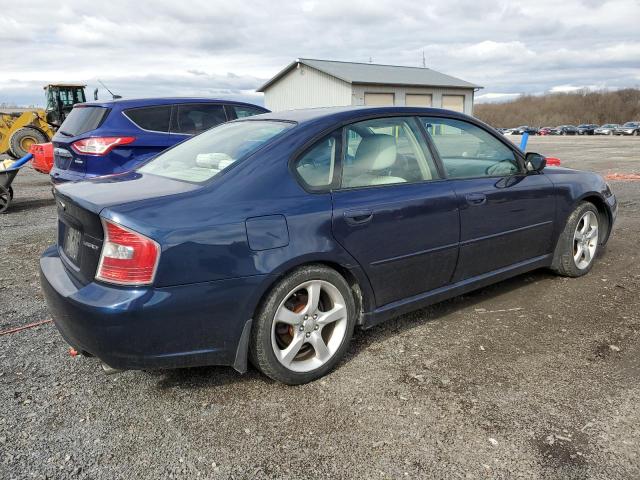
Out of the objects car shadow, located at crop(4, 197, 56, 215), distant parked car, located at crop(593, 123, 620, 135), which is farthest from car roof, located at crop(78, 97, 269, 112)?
distant parked car, located at crop(593, 123, 620, 135)

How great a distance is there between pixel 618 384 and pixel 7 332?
3.84 meters

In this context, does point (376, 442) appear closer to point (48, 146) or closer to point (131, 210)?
point (131, 210)

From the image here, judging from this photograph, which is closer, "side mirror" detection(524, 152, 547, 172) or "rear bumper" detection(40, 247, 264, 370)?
"rear bumper" detection(40, 247, 264, 370)

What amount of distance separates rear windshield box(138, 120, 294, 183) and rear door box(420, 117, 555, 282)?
1128 millimetres

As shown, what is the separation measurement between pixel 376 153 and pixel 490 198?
943 millimetres

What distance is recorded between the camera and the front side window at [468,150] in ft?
11.6

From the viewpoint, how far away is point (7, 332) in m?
3.58

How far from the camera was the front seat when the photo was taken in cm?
311

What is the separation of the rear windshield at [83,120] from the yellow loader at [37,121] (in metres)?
10.7

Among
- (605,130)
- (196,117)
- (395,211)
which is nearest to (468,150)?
(395,211)

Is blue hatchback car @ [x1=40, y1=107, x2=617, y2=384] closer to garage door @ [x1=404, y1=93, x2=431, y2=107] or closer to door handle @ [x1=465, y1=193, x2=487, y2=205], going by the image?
door handle @ [x1=465, y1=193, x2=487, y2=205]

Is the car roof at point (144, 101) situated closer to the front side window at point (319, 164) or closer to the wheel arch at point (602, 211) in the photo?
the front side window at point (319, 164)

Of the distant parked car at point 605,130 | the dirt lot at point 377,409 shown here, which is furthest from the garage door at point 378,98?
the distant parked car at point 605,130

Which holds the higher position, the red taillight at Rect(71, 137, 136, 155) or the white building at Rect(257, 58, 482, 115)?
the white building at Rect(257, 58, 482, 115)
